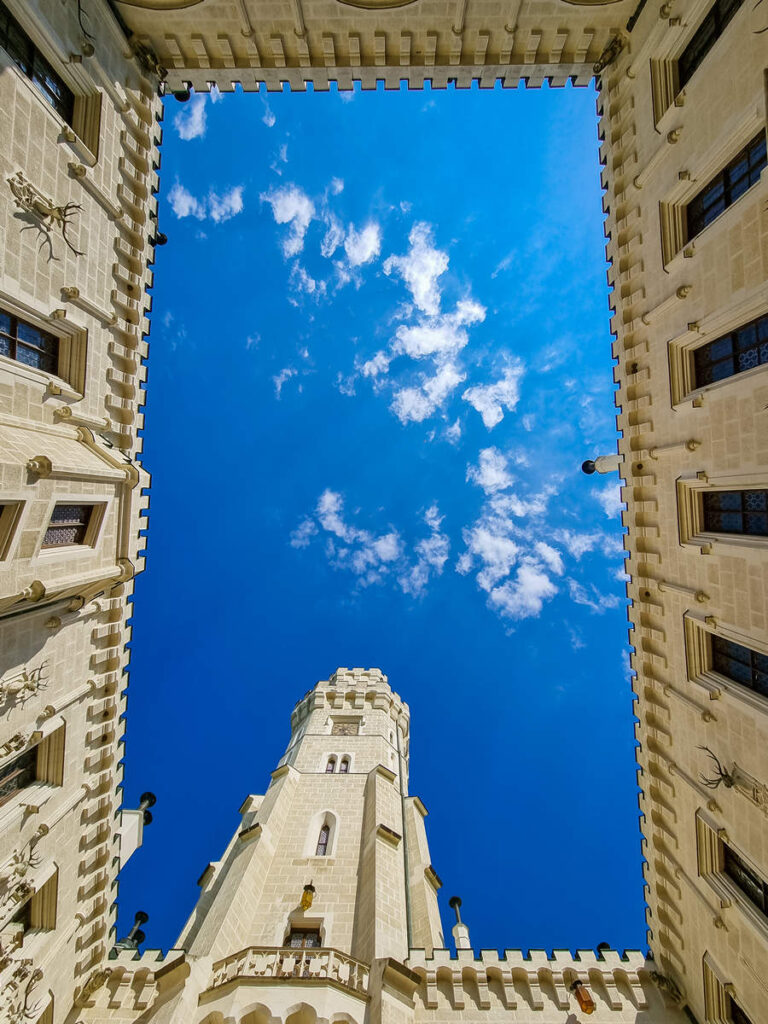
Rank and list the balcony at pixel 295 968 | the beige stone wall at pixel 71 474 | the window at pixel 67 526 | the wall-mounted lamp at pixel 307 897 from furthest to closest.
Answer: the wall-mounted lamp at pixel 307 897 < the balcony at pixel 295 968 < the window at pixel 67 526 < the beige stone wall at pixel 71 474

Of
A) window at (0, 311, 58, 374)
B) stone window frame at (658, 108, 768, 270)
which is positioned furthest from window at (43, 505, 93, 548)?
stone window frame at (658, 108, 768, 270)

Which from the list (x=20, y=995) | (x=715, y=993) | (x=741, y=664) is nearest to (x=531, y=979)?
(x=715, y=993)

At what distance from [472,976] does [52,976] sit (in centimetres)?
1212

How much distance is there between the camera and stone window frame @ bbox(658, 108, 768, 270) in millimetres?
9672

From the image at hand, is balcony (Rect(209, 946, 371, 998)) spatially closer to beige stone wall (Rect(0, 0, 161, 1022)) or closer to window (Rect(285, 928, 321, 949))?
window (Rect(285, 928, 321, 949))

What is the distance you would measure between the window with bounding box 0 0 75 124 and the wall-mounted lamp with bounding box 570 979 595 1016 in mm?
27355

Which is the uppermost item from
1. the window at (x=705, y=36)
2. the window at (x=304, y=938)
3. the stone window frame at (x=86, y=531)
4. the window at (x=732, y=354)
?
the window at (x=705, y=36)

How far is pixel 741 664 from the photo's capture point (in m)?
11.2

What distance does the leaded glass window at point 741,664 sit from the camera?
1053 cm

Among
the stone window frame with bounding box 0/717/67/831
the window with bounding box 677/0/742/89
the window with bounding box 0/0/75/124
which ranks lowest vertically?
the stone window frame with bounding box 0/717/67/831

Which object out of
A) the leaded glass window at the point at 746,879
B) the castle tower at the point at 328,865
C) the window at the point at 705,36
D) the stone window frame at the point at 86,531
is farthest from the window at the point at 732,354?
the castle tower at the point at 328,865

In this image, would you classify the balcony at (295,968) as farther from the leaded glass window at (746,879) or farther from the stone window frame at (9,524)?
the stone window frame at (9,524)

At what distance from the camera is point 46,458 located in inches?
374

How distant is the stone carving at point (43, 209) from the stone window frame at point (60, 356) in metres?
1.44
